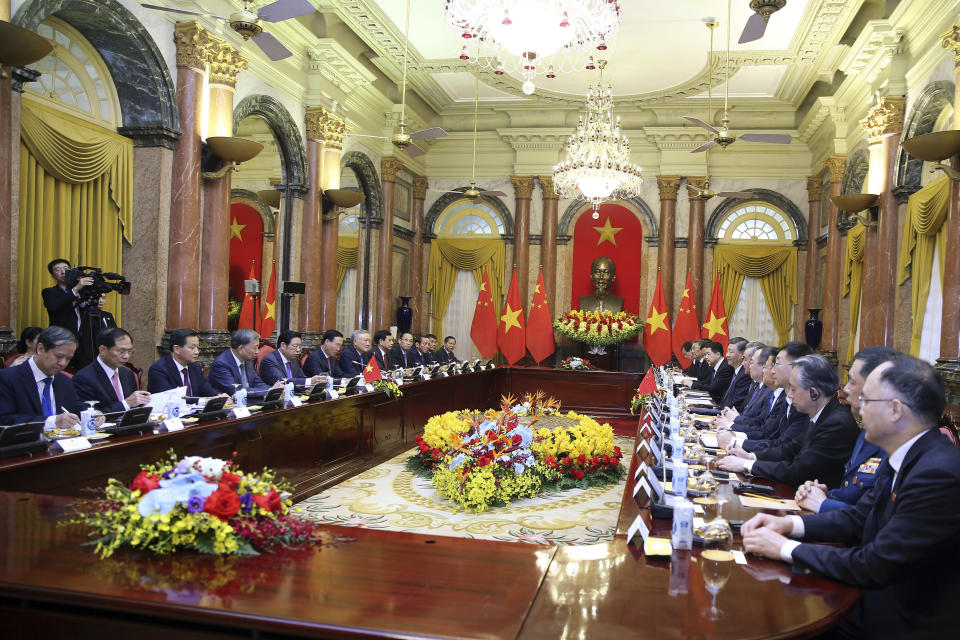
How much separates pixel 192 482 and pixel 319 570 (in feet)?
1.35

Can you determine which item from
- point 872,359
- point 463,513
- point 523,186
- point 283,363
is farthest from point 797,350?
point 523,186

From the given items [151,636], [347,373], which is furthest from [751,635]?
[347,373]

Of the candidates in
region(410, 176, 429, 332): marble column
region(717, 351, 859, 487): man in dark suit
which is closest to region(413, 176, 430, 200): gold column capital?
region(410, 176, 429, 332): marble column

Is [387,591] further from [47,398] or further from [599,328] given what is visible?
[599,328]

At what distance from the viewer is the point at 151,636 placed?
4.94 feet

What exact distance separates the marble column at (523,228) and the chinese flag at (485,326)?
1280 mm

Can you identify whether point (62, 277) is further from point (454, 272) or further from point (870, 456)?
point (454, 272)

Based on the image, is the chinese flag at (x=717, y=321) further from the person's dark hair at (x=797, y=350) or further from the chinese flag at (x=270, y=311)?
the person's dark hair at (x=797, y=350)

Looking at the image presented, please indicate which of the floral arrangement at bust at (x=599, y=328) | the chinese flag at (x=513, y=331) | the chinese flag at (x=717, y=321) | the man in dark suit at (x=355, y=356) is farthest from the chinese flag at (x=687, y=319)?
the man in dark suit at (x=355, y=356)

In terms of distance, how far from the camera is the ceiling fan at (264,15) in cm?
432

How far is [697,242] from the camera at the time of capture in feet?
41.8

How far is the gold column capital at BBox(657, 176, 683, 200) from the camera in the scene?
12.8 m

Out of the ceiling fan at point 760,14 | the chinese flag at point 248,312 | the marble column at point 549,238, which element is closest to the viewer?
the ceiling fan at point 760,14

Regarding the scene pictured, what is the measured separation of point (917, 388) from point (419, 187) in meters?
12.4
